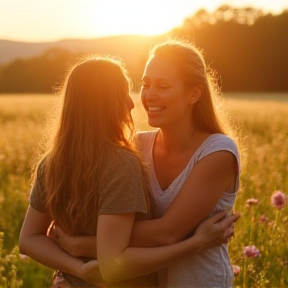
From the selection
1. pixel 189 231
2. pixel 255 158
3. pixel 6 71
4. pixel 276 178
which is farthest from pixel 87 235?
pixel 6 71

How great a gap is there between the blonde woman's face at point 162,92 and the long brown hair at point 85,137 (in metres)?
0.36

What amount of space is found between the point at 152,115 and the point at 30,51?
70668 mm

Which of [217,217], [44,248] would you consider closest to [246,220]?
[217,217]

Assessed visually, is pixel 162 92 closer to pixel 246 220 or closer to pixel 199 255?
pixel 199 255

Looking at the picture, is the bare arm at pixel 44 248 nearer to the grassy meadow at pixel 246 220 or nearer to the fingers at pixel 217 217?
the fingers at pixel 217 217

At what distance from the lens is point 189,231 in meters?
2.89

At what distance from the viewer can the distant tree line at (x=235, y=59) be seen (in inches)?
2050

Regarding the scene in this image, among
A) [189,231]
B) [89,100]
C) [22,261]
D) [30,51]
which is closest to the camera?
[89,100]

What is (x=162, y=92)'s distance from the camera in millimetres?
3115

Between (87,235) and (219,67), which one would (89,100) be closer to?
(87,235)

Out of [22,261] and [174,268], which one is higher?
[174,268]

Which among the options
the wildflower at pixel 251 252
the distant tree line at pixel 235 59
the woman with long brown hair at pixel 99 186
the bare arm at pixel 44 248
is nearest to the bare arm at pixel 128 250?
the woman with long brown hair at pixel 99 186

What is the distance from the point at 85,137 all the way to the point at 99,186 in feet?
0.63

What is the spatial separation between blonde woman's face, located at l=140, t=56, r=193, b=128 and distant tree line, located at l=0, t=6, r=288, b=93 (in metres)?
46.6
